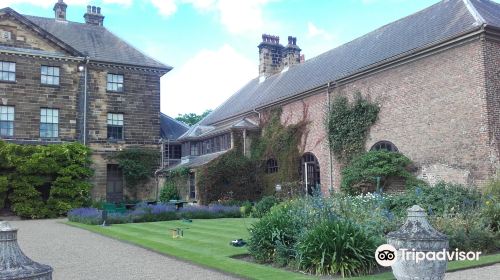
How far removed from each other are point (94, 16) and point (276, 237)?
94.5 feet

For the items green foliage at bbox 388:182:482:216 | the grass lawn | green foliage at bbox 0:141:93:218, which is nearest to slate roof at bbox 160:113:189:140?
green foliage at bbox 0:141:93:218

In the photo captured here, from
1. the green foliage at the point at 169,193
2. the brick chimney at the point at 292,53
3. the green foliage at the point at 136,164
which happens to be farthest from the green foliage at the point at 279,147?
the green foliage at the point at 136,164

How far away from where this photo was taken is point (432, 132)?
17.4 meters

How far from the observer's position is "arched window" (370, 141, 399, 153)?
756 inches

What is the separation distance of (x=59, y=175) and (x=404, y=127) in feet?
59.2

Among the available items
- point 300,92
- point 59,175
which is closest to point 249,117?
point 300,92

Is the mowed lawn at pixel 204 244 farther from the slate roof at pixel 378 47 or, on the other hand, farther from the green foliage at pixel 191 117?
the green foliage at pixel 191 117

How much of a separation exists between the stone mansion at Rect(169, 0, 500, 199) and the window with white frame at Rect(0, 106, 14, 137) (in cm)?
1062

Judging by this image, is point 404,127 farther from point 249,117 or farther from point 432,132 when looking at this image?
point 249,117

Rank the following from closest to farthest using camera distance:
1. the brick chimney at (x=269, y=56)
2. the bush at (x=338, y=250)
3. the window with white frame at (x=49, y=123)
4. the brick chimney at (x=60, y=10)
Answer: the bush at (x=338, y=250), the window with white frame at (x=49, y=123), the brick chimney at (x=60, y=10), the brick chimney at (x=269, y=56)

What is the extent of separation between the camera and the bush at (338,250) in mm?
7945

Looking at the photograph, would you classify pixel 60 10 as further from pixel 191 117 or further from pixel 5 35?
pixel 191 117

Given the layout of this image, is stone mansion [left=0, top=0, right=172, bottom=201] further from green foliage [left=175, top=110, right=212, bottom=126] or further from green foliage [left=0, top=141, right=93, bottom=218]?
green foliage [left=175, top=110, right=212, bottom=126]

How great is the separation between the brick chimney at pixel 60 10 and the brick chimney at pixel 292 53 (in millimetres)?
15486
